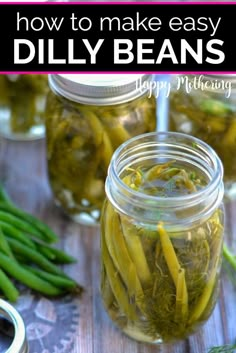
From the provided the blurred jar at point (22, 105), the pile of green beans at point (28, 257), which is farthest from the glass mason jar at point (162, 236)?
the blurred jar at point (22, 105)

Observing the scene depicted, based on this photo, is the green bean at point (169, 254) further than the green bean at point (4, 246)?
No

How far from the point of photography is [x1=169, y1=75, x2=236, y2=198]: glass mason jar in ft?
4.76

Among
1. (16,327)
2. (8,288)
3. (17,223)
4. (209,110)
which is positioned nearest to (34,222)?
(17,223)

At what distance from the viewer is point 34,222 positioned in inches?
57.7

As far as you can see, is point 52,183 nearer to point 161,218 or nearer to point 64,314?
point 64,314

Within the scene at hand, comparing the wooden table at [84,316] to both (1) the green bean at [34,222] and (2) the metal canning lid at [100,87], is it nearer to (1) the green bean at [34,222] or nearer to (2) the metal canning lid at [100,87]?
(1) the green bean at [34,222]

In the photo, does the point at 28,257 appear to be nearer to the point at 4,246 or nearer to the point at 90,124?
the point at 4,246

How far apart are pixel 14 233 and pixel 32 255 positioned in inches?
1.9

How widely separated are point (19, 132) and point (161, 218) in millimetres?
606

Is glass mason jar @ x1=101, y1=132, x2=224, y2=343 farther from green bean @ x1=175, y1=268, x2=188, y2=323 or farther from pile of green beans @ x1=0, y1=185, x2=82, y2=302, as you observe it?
pile of green beans @ x1=0, y1=185, x2=82, y2=302

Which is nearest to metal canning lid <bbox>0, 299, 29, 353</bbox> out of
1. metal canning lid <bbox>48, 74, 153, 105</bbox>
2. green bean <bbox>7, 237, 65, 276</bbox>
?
green bean <bbox>7, 237, 65, 276</bbox>

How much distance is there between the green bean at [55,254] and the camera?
1.43 m

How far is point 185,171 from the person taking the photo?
1.30 m

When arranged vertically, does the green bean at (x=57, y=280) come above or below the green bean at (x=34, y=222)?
below
